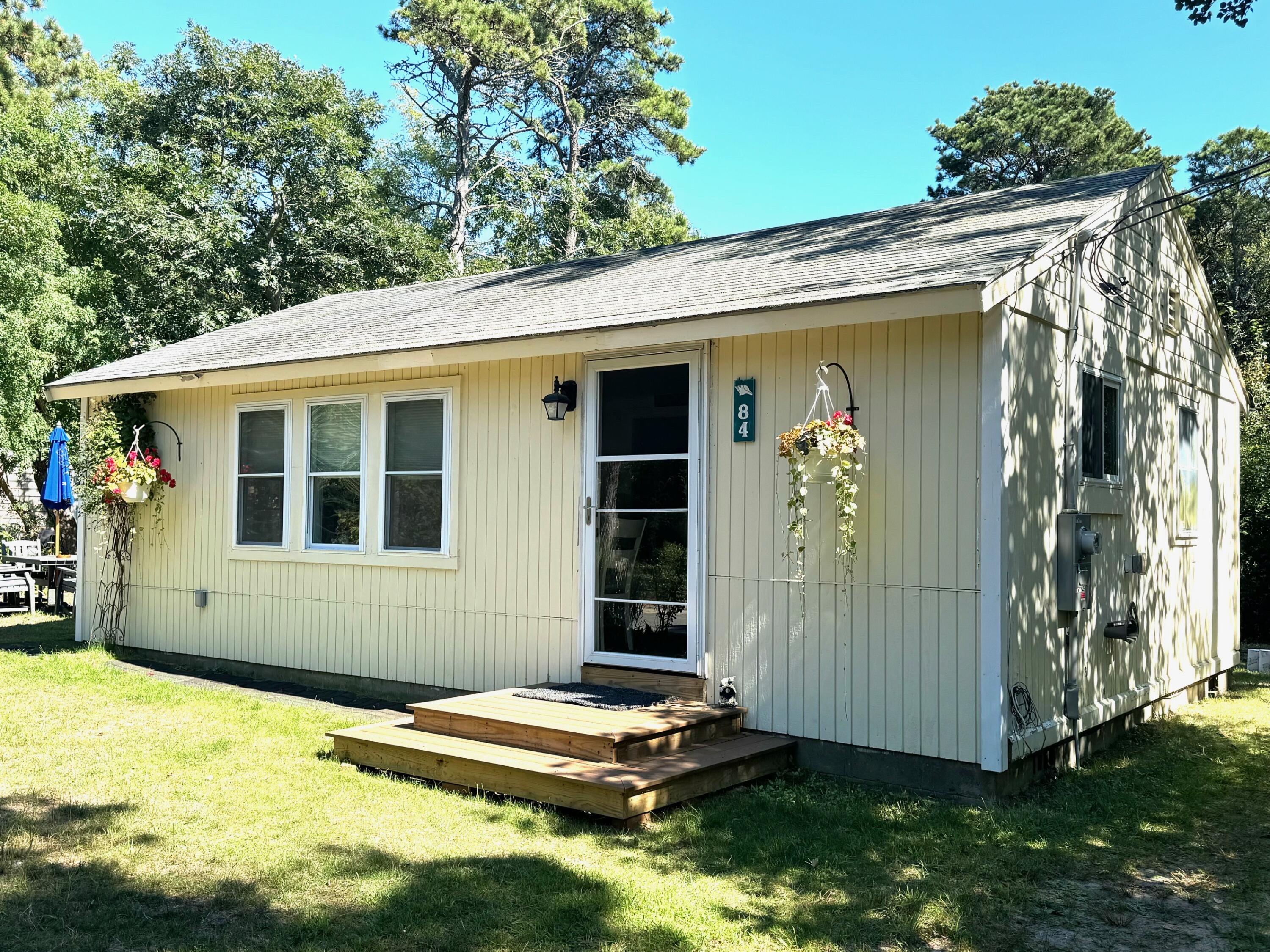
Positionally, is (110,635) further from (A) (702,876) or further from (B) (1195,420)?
(B) (1195,420)

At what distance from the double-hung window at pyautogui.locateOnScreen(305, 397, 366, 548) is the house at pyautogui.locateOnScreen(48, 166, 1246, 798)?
0.09 ft

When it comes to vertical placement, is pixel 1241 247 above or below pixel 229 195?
below

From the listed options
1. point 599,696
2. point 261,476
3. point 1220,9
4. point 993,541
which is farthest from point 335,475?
point 1220,9

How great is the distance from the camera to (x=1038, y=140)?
25.8 m

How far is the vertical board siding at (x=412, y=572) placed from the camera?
720cm

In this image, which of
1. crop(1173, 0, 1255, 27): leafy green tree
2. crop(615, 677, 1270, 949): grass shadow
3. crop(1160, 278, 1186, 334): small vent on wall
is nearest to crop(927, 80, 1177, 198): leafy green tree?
crop(1173, 0, 1255, 27): leafy green tree

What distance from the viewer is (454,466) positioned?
25.5 feet

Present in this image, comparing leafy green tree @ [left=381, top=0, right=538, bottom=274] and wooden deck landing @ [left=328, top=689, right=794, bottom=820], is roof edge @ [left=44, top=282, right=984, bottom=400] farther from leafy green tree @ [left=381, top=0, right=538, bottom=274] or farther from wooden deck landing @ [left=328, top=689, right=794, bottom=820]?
leafy green tree @ [left=381, top=0, right=538, bottom=274]

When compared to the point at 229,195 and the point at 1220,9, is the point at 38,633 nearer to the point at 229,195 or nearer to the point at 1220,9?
the point at 229,195

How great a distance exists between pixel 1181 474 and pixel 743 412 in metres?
4.24

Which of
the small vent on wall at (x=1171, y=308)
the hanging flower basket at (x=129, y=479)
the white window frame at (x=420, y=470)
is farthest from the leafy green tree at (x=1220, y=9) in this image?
the hanging flower basket at (x=129, y=479)

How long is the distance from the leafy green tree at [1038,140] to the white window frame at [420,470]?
70.7ft

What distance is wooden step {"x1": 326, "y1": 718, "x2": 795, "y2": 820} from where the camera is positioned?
498 cm

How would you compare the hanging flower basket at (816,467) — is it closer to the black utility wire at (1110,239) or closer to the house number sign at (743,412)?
the house number sign at (743,412)
